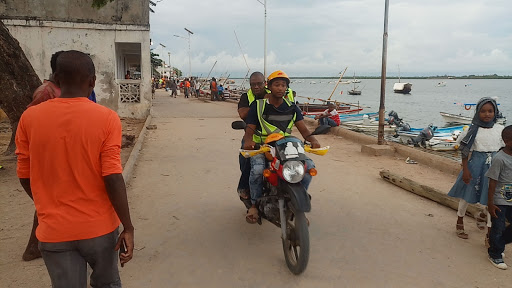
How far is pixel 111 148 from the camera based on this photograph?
192 cm

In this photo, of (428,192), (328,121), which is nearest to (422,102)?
(328,121)

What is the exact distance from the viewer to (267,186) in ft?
13.2

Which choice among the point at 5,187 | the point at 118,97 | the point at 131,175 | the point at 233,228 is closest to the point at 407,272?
the point at 233,228

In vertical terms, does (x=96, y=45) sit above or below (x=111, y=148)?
above

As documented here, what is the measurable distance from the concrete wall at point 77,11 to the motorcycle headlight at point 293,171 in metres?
12.4

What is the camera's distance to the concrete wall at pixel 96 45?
44.1 ft

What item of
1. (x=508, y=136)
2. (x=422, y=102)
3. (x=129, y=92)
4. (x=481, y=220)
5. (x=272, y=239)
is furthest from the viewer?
(x=422, y=102)

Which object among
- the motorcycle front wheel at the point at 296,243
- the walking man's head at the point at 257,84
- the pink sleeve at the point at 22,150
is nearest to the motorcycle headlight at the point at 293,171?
the motorcycle front wheel at the point at 296,243

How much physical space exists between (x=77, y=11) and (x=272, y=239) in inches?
505

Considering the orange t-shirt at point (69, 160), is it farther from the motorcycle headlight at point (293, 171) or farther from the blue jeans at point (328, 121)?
the blue jeans at point (328, 121)

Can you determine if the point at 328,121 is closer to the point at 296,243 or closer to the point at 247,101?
the point at 247,101

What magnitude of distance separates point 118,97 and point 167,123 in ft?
7.35

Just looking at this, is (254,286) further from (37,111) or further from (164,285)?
(37,111)

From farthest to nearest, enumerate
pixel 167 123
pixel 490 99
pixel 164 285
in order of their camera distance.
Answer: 1. pixel 167 123
2. pixel 490 99
3. pixel 164 285
